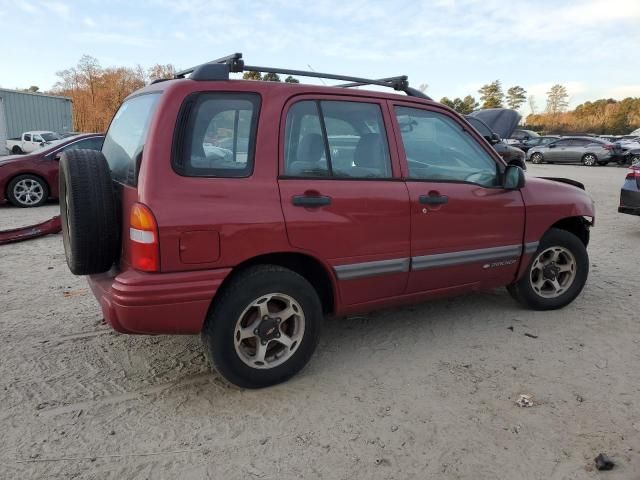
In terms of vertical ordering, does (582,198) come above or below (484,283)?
above

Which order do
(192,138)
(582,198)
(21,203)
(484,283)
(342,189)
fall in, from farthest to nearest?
(21,203) < (582,198) < (484,283) < (342,189) < (192,138)

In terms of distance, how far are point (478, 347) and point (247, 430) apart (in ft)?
6.26

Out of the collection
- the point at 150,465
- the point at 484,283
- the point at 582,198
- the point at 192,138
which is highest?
the point at 192,138

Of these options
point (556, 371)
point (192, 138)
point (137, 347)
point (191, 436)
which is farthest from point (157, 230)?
point (556, 371)

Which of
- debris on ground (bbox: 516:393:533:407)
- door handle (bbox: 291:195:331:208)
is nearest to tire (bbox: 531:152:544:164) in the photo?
debris on ground (bbox: 516:393:533:407)

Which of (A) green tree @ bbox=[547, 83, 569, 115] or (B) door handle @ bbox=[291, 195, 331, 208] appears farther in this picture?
(A) green tree @ bbox=[547, 83, 569, 115]

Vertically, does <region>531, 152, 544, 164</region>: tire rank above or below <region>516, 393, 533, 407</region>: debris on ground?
above

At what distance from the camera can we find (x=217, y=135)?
294 centimetres

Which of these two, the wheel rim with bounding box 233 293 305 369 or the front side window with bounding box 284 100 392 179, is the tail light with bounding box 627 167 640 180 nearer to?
the front side window with bounding box 284 100 392 179

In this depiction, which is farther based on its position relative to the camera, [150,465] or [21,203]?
[21,203]

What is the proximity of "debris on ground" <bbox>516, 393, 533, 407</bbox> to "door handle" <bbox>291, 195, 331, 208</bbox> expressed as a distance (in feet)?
5.41

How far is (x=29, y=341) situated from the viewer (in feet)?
12.4

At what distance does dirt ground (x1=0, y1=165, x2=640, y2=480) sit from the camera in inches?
98.7

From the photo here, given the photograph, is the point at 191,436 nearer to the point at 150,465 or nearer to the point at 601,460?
the point at 150,465
